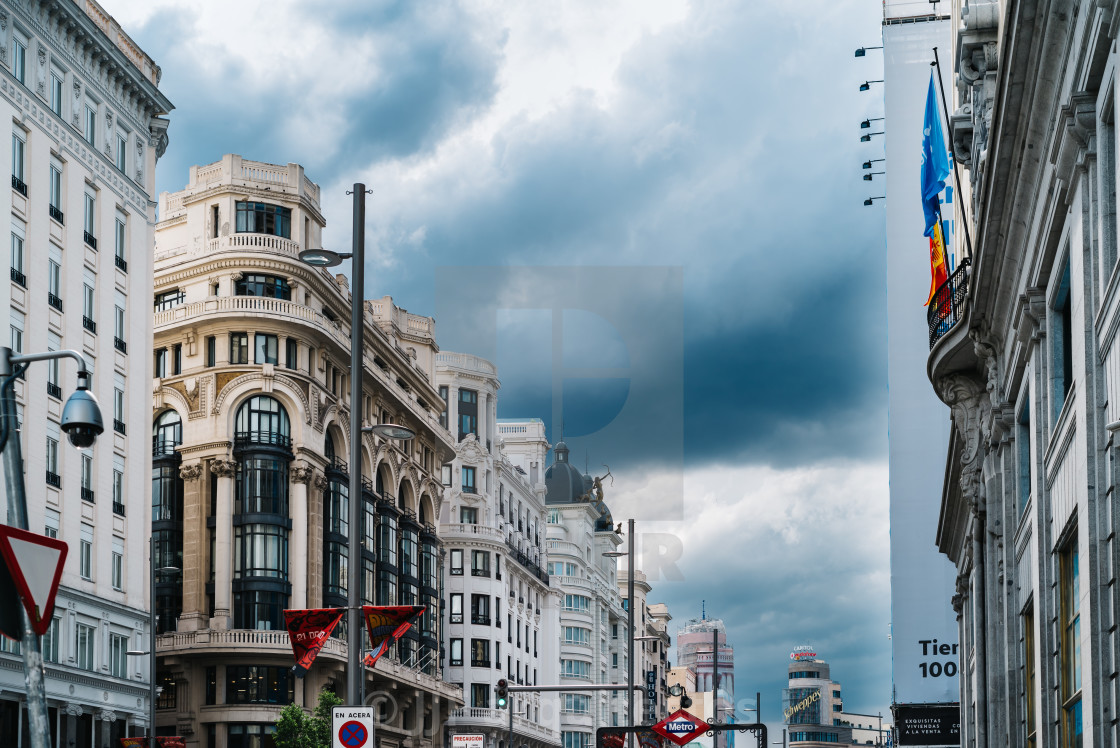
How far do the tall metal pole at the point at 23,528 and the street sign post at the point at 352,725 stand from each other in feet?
16.7

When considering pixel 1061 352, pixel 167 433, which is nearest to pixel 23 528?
pixel 1061 352

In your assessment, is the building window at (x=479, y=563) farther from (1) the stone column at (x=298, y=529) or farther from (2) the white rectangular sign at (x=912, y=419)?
(2) the white rectangular sign at (x=912, y=419)

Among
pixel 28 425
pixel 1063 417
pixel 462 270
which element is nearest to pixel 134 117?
pixel 28 425

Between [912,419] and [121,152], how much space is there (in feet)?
122

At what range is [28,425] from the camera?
59469mm

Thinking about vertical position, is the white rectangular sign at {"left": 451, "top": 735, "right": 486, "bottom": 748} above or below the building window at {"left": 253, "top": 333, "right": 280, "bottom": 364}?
below

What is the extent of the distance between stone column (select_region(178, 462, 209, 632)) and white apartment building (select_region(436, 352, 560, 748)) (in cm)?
2815

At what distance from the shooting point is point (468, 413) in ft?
381

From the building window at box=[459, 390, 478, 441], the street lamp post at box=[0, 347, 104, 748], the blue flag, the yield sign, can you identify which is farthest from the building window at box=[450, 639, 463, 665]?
the yield sign

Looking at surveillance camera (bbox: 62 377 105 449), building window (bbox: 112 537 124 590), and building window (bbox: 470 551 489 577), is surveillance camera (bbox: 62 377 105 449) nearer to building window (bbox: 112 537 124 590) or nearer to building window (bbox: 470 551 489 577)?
building window (bbox: 112 537 124 590)

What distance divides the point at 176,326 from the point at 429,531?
2650 centimetres

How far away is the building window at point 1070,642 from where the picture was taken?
1998 centimetres

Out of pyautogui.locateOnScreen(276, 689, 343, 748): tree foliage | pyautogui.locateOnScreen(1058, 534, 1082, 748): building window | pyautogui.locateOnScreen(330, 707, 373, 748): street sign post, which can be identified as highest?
pyautogui.locateOnScreen(1058, 534, 1082, 748): building window

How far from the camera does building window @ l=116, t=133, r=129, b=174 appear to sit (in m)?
69.0
